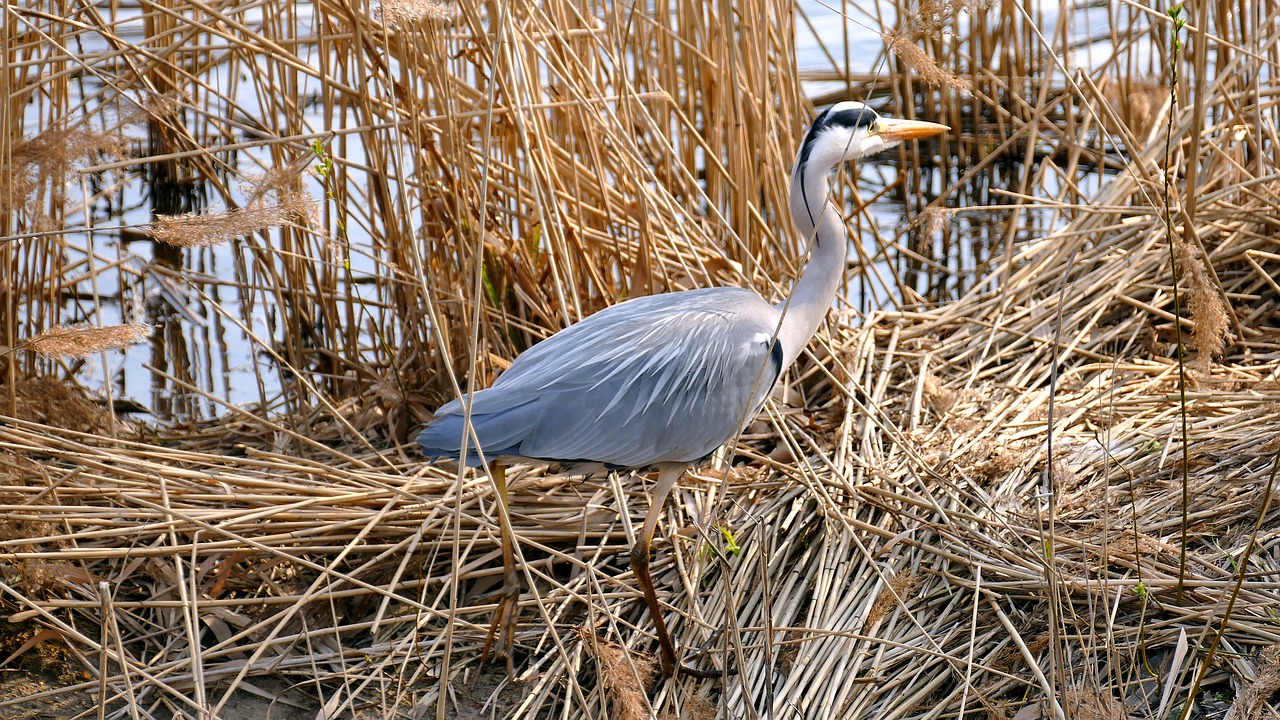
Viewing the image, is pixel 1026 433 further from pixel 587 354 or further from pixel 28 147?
pixel 28 147

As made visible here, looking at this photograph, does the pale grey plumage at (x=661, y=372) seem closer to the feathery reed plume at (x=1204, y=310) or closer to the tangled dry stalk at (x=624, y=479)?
the tangled dry stalk at (x=624, y=479)

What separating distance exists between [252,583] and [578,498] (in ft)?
2.72

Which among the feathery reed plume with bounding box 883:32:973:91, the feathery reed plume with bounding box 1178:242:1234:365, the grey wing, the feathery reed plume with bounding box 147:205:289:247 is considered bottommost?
the grey wing

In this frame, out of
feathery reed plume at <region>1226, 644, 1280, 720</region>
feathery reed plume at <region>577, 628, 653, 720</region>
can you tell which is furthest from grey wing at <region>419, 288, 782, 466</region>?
feathery reed plume at <region>1226, 644, 1280, 720</region>

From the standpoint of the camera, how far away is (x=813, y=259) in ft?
9.32

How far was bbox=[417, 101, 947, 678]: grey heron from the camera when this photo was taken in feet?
8.13

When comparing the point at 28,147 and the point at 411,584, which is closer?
the point at 28,147

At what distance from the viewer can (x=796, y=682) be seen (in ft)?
7.80

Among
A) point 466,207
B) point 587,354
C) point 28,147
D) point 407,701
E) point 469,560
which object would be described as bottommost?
point 407,701

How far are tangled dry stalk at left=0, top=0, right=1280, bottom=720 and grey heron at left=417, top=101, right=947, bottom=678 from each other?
0.50 feet

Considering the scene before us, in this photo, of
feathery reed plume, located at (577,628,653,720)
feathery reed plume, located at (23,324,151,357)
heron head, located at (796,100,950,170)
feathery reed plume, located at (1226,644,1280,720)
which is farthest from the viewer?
heron head, located at (796,100,950,170)

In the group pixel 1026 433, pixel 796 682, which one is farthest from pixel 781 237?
pixel 796 682

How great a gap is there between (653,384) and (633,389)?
5cm

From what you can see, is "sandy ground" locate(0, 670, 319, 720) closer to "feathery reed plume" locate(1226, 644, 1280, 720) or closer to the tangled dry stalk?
the tangled dry stalk
